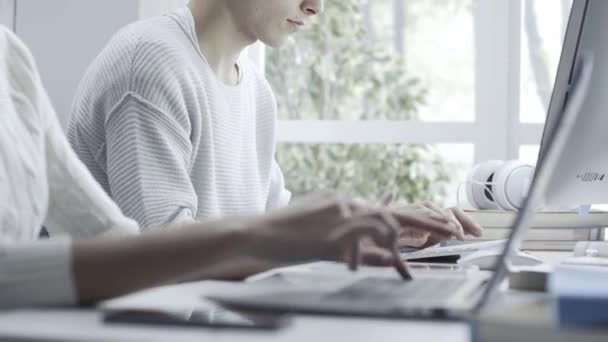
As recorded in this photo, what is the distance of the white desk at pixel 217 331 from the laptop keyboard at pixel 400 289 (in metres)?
0.09

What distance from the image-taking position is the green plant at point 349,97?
2.96 m

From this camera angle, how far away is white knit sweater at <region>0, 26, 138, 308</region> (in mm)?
790

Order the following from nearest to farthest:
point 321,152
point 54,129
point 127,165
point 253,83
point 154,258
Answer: point 154,258 < point 54,129 < point 127,165 < point 253,83 < point 321,152

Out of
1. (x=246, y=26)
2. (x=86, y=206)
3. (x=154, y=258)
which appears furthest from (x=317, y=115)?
(x=154, y=258)

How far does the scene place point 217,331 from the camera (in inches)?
26.8

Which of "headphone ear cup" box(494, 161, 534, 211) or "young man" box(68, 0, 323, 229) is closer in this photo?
"young man" box(68, 0, 323, 229)

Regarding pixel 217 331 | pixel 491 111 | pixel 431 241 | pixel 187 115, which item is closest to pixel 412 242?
pixel 431 241

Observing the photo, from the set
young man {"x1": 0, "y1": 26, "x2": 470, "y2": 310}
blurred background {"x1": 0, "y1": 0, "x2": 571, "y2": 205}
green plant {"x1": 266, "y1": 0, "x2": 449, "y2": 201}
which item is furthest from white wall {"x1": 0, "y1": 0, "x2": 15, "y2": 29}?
young man {"x1": 0, "y1": 26, "x2": 470, "y2": 310}

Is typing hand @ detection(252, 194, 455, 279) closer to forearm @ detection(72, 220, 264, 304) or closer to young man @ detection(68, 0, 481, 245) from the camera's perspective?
forearm @ detection(72, 220, 264, 304)

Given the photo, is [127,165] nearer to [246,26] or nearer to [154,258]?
[246,26]

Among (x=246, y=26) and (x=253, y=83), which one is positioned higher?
(x=246, y=26)

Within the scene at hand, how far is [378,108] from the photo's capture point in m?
3.01

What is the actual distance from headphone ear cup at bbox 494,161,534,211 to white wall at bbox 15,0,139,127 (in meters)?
1.25

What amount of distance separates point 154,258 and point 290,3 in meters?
1.03
